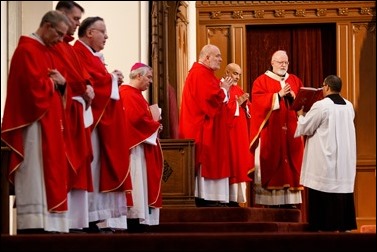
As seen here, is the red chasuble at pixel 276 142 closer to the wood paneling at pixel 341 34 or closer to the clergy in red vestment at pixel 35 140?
the wood paneling at pixel 341 34

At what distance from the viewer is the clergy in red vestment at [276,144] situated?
10.4m

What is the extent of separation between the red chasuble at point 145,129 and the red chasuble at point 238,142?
2.02 m

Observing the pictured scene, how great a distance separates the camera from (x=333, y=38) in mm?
14109

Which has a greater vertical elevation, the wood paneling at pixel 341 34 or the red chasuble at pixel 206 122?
the wood paneling at pixel 341 34

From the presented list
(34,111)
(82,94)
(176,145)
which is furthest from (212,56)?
(34,111)

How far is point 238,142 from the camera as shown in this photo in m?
10.4

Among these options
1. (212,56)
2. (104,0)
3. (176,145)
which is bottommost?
(176,145)

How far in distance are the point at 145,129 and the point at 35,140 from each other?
83.1 inches

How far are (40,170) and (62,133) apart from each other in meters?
0.34

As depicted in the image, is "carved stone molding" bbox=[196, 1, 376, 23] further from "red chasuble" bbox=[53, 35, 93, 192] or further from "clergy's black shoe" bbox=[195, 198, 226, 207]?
"red chasuble" bbox=[53, 35, 93, 192]

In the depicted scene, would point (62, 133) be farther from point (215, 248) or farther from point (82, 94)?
point (215, 248)

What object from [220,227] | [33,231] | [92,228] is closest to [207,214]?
[220,227]

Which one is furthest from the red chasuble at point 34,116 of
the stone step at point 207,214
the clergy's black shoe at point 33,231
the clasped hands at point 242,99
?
the clasped hands at point 242,99

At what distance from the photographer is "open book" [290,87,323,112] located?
380 inches
